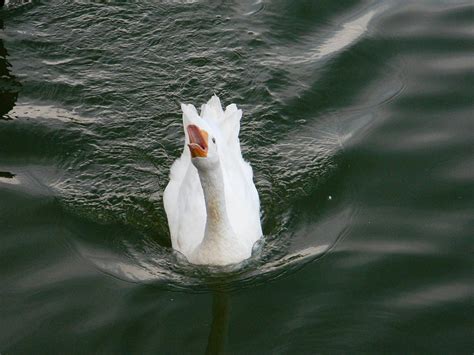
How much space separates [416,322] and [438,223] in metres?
1.43

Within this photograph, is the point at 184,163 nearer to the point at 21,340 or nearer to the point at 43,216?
the point at 43,216

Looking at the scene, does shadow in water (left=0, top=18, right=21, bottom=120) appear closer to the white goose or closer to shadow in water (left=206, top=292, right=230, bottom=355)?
the white goose

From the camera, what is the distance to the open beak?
7.39 m

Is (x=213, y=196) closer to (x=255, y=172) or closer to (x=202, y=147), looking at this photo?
(x=202, y=147)

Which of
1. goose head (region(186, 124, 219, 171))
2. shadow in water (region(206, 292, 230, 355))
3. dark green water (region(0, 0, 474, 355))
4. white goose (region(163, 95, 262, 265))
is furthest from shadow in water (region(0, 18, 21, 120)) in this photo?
shadow in water (region(206, 292, 230, 355))

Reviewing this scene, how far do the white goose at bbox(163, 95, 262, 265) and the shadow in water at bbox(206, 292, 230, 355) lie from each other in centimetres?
42

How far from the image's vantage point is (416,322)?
753 cm

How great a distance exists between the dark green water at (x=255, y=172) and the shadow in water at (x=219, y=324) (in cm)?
2

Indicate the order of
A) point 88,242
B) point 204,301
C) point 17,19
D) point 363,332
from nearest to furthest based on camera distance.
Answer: point 363,332
point 204,301
point 88,242
point 17,19

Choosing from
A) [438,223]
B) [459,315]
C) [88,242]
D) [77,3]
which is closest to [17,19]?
[77,3]

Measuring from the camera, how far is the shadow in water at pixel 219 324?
7363 millimetres

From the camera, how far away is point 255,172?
31.3ft

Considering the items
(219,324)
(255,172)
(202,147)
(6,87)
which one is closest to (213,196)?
(202,147)

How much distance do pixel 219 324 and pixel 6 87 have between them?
4.61 meters
